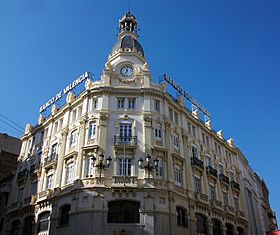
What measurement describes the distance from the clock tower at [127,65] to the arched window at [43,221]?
14.7m

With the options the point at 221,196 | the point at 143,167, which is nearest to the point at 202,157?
the point at 221,196

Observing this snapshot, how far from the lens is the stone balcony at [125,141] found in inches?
1169

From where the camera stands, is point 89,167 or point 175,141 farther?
point 175,141

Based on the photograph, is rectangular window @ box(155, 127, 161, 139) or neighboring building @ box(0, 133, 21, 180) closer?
rectangular window @ box(155, 127, 161, 139)

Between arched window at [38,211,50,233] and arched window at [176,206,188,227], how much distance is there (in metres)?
12.6

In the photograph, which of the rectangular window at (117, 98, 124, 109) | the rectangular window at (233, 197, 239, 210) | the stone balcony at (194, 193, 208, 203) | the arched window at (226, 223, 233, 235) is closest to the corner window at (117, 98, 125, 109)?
the rectangular window at (117, 98, 124, 109)

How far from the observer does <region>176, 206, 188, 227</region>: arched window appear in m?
29.5

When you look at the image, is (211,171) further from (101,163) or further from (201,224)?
(101,163)

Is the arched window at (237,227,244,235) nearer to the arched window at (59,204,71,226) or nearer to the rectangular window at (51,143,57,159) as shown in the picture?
the arched window at (59,204,71,226)

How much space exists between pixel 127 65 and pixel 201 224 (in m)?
18.7

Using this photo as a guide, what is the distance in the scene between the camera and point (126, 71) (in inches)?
1387

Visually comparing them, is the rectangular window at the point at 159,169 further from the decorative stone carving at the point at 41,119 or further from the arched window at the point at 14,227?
the decorative stone carving at the point at 41,119

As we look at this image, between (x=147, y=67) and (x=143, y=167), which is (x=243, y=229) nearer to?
(x=143, y=167)

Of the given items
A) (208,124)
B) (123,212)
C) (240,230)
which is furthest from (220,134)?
(123,212)
